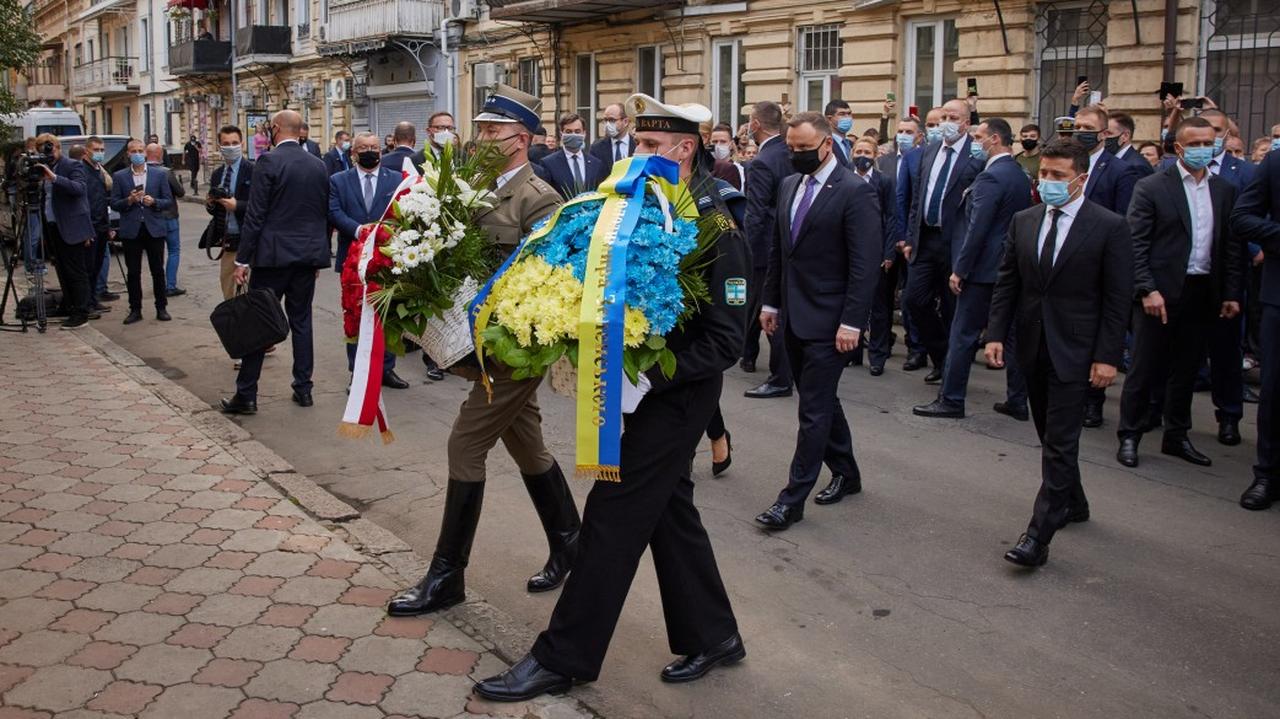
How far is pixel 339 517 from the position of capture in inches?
238

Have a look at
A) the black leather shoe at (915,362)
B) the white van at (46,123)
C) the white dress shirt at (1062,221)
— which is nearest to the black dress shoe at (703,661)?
the white dress shirt at (1062,221)

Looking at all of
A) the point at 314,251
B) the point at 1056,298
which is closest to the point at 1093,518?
the point at 1056,298

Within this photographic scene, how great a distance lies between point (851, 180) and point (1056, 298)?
48.2 inches

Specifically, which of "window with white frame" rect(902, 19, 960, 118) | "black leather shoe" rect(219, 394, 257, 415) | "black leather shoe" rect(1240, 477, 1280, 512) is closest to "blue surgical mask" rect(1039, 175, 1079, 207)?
"black leather shoe" rect(1240, 477, 1280, 512)

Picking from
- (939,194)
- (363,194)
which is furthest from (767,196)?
(363,194)

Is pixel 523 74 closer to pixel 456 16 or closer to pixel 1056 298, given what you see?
pixel 456 16

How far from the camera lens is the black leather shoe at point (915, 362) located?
10648mm

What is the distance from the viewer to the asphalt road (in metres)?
4.31

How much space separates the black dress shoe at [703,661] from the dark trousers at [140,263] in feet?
34.6

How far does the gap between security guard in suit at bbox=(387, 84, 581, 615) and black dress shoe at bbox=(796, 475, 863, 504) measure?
2104mm

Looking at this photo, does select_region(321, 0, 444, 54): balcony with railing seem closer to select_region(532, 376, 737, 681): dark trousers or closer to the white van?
the white van

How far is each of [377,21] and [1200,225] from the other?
26.6 meters

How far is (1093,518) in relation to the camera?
20.9ft

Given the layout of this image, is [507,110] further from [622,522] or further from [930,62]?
[930,62]
